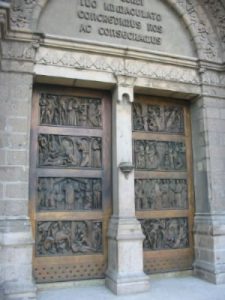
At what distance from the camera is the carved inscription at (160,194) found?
599 centimetres

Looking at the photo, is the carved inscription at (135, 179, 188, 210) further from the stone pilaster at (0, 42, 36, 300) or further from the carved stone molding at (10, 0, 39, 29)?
the carved stone molding at (10, 0, 39, 29)

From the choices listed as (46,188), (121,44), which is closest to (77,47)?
(121,44)

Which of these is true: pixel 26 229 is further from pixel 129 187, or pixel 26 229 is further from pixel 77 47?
pixel 77 47

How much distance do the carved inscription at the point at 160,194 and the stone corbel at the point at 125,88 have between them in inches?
58.0

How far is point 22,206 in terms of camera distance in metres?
4.84

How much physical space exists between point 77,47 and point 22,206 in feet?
8.85

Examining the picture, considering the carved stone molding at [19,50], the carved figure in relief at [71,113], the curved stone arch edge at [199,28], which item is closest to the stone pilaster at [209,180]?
the curved stone arch edge at [199,28]

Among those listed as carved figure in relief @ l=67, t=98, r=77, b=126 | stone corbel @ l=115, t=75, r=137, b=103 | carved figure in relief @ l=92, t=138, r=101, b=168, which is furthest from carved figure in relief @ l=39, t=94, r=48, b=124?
stone corbel @ l=115, t=75, r=137, b=103

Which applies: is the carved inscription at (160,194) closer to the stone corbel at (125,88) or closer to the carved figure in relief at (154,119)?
the carved figure in relief at (154,119)

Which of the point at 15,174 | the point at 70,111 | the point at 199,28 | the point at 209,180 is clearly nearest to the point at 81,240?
the point at 15,174

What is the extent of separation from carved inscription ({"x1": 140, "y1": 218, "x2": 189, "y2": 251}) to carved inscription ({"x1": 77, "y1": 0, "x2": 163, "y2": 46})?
10.8 feet

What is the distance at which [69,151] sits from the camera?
18.6 ft

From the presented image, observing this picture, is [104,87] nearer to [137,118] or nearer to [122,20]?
[137,118]

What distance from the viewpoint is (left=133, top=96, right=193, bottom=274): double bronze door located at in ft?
19.6
